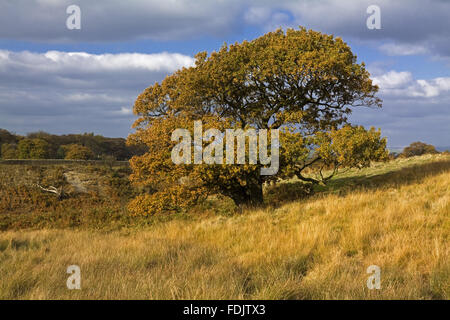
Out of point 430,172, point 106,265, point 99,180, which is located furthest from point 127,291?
point 99,180

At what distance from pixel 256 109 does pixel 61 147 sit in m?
44.1

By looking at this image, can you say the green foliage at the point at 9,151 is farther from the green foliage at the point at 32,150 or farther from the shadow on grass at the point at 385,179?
the shadow on grass at the point at 385,179

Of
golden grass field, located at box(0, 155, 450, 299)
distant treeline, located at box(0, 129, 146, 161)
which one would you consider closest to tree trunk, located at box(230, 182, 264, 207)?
golden grass field, located at box(0, 155, 450, 299)

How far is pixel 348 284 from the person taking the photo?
6.19m

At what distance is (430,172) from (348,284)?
1594 cm

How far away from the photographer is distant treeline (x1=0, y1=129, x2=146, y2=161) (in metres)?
48.0

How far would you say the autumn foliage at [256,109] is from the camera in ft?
54.0

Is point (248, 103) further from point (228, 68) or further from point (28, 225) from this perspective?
point (28, 225)

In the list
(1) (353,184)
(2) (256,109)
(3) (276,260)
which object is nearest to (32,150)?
(2) (256,109)

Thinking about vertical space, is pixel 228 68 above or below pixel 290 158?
above

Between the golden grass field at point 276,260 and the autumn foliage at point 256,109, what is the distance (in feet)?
10.6

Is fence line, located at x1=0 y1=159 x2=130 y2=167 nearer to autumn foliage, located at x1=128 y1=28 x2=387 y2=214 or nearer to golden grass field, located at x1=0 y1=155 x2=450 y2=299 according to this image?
autumn foliage, located at x1=128 y1=28 x2=387 y2=214

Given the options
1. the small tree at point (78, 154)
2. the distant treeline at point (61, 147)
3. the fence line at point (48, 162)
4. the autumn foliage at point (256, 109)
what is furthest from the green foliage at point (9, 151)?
the autumn foliage at point (256, 109)
